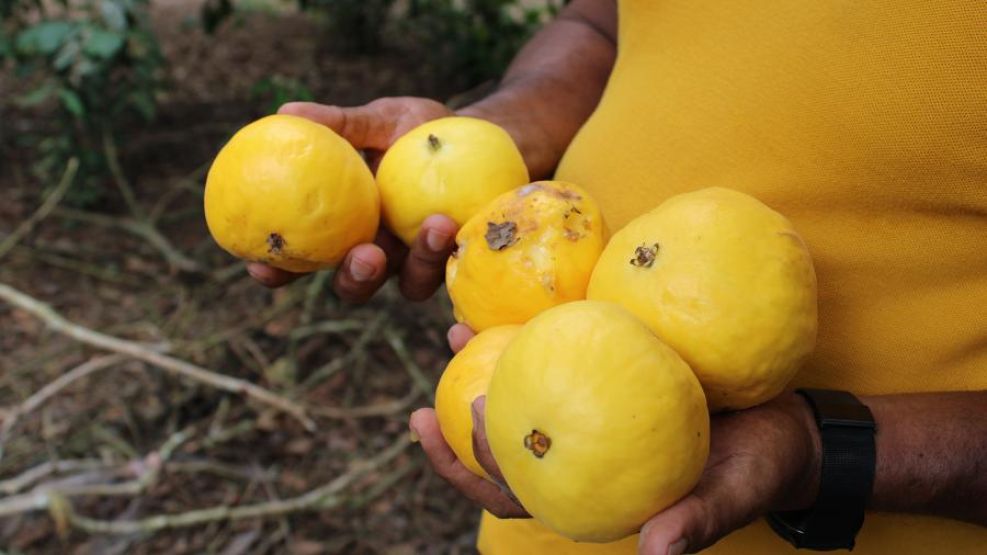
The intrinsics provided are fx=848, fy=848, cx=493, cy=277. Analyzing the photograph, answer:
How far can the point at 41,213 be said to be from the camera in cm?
394

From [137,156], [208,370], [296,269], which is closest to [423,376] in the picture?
[208,370]

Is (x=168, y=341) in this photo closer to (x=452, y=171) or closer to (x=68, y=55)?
(x=68, y=55)

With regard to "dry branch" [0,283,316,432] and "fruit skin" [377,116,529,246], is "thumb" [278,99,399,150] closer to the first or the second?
"fruit skin" [377,116,529,246]

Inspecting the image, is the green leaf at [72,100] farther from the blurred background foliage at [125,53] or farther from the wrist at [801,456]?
the wrist at [801,456]

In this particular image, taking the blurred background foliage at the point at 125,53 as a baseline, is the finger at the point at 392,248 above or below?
above

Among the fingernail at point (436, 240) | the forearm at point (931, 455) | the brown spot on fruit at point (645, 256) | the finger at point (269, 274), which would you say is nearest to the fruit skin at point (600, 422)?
the brown spot on fruit at point (645, 256)

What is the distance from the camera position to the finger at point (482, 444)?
117 cm

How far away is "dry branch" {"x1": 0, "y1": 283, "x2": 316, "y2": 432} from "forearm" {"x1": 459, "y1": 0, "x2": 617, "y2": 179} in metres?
1.65

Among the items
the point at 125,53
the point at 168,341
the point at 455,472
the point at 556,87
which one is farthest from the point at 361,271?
the point at 125,53

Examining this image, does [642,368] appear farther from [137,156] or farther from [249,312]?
[137,156]

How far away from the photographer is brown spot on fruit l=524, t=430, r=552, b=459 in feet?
3.44

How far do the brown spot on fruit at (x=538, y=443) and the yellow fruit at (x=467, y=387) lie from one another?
7.1 inches

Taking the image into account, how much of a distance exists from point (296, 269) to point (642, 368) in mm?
888

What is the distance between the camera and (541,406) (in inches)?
41.0
